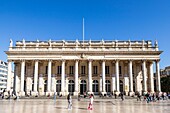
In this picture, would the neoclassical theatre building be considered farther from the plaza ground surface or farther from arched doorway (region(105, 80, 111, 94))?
the plaza ground surface

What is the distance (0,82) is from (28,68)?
59782 mm

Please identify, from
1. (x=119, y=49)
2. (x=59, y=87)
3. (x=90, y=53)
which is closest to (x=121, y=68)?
(x=119, y=49)

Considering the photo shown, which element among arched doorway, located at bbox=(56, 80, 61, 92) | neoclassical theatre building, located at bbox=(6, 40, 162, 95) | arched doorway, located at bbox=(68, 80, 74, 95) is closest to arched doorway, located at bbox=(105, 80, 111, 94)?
neoclassical theatre building, located at bbox=(6, 40, 162, 95)

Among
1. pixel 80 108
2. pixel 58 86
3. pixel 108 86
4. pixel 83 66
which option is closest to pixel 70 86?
pixel 58 86

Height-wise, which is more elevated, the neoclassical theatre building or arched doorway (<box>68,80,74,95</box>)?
the neoclassical theatre building

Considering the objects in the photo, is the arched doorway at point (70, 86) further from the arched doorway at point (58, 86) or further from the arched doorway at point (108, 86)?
the arched doorway at point (108, 86)

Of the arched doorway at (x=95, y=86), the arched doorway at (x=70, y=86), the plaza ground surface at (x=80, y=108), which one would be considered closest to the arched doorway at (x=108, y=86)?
the arched doorway at (x=95, y=86)

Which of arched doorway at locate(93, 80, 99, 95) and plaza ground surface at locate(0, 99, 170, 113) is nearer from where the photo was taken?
plaza ground surface at locate(0, 99, 170, 113)

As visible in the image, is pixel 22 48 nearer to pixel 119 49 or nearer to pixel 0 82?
pixel 119 49

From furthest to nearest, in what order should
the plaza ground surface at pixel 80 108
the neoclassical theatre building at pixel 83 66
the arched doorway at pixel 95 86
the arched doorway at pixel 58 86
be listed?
the arched doorway at pixel 58 86, the arched doorway at pixel 95 86, the neoclassical theatre building at pixel 83 66, the plaza ground surface at pixel 80 108

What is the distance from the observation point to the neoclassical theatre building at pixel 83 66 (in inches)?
2040

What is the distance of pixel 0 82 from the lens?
351 ft

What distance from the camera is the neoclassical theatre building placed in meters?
51.8

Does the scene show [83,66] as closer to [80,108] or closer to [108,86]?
[108,86]
